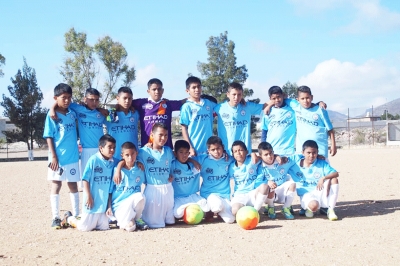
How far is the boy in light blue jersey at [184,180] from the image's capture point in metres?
6.62

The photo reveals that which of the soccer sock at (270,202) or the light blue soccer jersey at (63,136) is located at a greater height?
the light blue soccer jersey at (63,136)

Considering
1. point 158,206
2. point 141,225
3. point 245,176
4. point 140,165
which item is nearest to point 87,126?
point 140,165

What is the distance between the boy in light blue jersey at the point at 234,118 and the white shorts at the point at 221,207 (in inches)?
37.3

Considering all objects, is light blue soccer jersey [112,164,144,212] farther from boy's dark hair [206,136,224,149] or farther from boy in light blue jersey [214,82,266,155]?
boy in light blue jersey [214,82,266,155]

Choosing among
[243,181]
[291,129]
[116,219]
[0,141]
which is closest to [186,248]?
[116,219]

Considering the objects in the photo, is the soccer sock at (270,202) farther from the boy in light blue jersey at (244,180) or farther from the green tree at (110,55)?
the green tree at (110,55)

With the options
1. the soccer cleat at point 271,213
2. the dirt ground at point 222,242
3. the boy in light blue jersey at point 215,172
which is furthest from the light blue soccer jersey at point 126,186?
the soccer cleat at point 271,213

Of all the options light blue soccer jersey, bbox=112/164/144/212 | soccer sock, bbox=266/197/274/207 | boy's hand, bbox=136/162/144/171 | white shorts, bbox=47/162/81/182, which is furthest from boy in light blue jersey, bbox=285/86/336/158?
white shorts, bbox=47/162/81/182

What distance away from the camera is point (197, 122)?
23.1 ft

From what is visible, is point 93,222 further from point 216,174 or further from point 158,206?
point 216,174

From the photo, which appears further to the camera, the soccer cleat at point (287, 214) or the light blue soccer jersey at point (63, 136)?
the soccer cleat at point (287, 214)

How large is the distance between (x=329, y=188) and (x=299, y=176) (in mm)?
541

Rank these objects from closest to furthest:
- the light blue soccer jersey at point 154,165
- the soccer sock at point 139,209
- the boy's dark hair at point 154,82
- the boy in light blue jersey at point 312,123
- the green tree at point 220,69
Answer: the soccer sock at point 139,209 → the light blue soccer jersey at point 154,165 → the boy's dark hair at point 154,82 → the boy in light blue jersey at point 312,123 → the green tree at point 220,69

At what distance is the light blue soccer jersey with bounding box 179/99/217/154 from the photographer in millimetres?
7035
